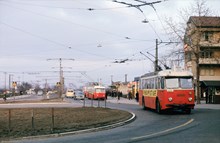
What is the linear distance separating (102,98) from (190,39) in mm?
28386

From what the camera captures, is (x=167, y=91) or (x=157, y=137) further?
(x=167, y=91)

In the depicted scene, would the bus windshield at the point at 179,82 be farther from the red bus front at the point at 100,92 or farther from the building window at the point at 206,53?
the red bus front at the point at 100,92

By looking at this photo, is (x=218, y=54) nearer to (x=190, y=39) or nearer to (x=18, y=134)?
(x=190, y=39)

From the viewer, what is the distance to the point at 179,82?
27.3m

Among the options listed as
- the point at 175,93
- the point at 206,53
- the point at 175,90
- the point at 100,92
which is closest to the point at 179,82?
the point at 175,90

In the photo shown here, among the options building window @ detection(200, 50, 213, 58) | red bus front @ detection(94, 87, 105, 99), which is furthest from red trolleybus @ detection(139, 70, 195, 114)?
red bus front @ detection(94, 87, 105, 99)

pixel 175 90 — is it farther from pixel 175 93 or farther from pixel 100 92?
pixel 100 92

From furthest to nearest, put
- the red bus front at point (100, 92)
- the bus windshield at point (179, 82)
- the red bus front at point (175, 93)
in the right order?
the red bus front at point (100, 92) → the bus windshield at point (179, 82) → the red bus front at point (175, 93)

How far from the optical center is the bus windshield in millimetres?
27188

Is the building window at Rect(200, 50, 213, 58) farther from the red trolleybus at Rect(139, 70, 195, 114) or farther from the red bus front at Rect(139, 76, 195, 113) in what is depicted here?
the red bus front at Rect(139, 76, 195, 113)

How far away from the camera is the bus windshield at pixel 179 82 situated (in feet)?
89.2

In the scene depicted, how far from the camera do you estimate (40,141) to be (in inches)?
580

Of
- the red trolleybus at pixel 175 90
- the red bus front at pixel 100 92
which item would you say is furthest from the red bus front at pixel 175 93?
the red bus front at pixel 100 92

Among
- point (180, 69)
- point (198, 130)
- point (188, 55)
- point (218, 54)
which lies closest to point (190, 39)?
point (188, 55)
